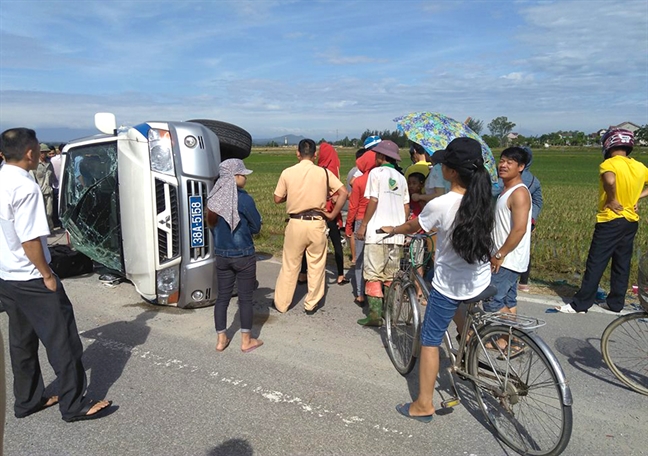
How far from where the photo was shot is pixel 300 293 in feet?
20.6

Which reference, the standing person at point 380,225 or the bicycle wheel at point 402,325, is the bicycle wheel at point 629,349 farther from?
the standing person at point 380,225

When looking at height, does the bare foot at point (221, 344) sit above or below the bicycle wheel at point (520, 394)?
below

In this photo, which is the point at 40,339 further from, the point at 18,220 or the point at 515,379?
the point at 515,379

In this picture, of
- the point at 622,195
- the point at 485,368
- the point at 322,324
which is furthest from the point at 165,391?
the point at 622,195

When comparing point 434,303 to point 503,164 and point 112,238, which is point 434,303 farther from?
point 112,238

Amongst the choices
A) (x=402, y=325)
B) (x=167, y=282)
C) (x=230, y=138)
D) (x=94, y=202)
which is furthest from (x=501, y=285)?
(x=94, y=202)

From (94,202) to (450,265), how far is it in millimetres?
4678

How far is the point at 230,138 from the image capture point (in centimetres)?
647

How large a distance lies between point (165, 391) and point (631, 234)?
4916 millimetres

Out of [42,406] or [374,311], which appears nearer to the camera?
[42,406]

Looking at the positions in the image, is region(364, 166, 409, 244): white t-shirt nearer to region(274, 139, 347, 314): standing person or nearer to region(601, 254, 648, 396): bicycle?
region(274, 139, 347, 314): standing person

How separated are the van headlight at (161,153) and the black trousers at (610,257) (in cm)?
462

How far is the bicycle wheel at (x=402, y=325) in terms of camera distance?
3.79m

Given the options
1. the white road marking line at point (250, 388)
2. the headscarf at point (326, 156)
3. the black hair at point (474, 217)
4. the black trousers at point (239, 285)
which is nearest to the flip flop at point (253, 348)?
the black trousers at point (239, 285)
